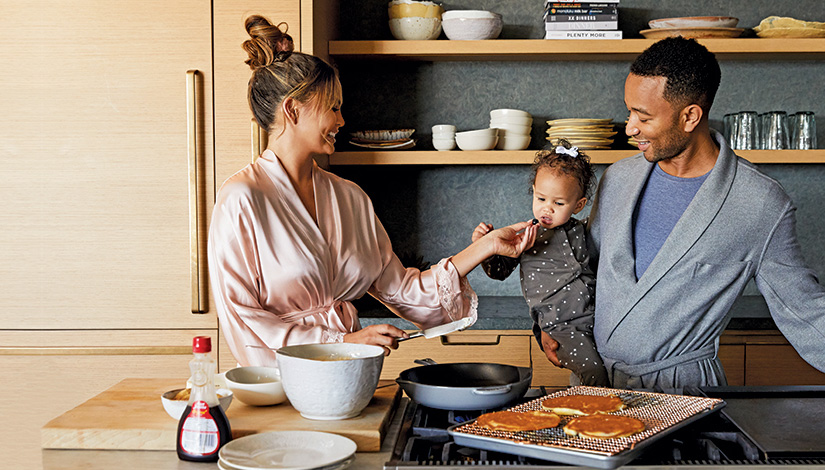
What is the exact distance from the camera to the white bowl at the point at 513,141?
122 inches

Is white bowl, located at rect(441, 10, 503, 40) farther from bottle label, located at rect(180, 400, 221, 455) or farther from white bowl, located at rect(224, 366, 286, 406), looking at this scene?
bottle label, located at rect(180, 400, 221, 455)

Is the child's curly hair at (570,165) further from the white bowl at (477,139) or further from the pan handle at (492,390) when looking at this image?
the pan handle at (492,390)

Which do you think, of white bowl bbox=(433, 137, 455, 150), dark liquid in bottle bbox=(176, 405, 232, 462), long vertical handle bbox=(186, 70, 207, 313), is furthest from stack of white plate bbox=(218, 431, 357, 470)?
white bowl bbox=(433, 137, 455, 150)

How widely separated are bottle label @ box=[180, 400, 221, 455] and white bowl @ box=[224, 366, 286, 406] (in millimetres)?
199

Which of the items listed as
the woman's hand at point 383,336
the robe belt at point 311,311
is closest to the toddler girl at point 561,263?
the robe belt at point 311,311

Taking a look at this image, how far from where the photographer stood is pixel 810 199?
335cm

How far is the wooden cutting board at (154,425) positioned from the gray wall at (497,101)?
80.4 inches

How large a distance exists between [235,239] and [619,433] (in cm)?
92

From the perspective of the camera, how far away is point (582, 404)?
1.18 meters

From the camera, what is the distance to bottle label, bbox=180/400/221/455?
1.07 metres

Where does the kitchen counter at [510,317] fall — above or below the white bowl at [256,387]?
below

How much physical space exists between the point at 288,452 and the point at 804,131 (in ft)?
9.07

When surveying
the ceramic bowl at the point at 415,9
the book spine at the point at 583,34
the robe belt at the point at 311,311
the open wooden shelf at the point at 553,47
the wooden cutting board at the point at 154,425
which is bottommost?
the wooden cutting board at the point at 154,425

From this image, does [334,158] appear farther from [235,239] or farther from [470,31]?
[235,239]
